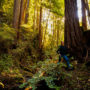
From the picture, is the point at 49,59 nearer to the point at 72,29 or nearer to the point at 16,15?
the point at 72,29

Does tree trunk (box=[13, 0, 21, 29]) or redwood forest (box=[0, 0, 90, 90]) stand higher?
tree trunk (box=[13, 0, 21, 29])

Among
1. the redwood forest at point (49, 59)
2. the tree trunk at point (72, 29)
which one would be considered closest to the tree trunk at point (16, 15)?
the redwood forest at point (49, 59)

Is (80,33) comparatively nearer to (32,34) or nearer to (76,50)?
(76,50)

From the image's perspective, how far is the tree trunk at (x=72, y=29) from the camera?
6089 millimetres

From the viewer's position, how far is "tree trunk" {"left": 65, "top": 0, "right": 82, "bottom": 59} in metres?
6.09

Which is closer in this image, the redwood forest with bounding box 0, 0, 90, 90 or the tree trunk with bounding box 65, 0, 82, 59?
the redwood forest with bounding box 0, 0, 90, 90

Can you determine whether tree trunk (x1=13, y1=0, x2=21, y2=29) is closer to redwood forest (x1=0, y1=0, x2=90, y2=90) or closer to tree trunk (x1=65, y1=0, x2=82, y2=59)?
redwood forest (x1=0, y1=0, x2=90, y2=90)

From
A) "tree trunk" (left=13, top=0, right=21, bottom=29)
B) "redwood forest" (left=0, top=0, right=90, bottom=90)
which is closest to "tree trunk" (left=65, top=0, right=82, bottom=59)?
"redwood forest" (left=0, top=0, right=90, bottom=90)

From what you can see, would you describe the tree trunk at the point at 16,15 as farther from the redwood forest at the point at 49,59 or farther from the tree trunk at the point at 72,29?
the tree trunk at the point at 72,29

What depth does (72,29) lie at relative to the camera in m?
6.38

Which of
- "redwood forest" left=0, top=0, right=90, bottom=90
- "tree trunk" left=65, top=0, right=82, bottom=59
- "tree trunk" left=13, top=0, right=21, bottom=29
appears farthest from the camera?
"tree trunk" left=13, top=0, right=21, bottom=29

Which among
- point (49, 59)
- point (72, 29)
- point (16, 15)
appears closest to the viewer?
point (49, 59)

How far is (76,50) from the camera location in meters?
5.96

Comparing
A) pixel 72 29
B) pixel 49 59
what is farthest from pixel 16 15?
pixel 49 59
